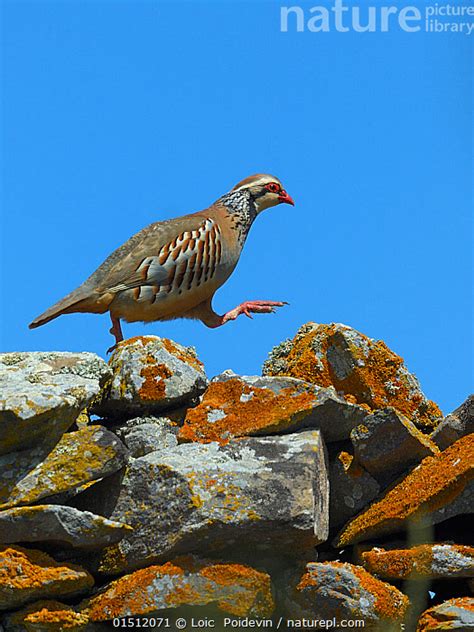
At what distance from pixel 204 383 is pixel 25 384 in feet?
5.71

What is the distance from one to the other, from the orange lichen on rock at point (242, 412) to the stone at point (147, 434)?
0.69 feet

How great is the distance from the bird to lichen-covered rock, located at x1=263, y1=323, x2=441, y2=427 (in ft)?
6.47

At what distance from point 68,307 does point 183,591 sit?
391 cm

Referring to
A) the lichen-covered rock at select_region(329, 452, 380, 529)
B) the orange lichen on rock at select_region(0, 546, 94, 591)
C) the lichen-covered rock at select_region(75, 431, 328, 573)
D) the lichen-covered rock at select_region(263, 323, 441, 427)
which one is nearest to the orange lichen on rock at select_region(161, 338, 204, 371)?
the lichen-covered rock at select_region(263, 323, 441, 427)

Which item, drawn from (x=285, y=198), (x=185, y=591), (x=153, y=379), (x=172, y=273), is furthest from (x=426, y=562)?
(x=285, y=198)

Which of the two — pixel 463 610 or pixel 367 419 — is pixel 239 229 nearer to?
pixel 367 419

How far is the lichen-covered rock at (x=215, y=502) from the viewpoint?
6.99 m

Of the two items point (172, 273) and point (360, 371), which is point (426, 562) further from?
point (172, 273)

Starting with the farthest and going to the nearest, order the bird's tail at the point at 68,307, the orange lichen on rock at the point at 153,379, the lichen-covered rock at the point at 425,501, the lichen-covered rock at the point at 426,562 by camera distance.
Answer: the bird's tail at the point at 68,307, the orange lichen on rock at the point at 153,379, the lichen-covered rock at the point at 425,501, the lichen-covered rock at the point at 426,562

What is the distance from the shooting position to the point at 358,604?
23.6 ft

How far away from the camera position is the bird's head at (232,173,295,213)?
38.0 ft

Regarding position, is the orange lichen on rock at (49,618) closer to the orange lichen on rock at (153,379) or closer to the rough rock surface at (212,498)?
the rough rock surface at (212,498)

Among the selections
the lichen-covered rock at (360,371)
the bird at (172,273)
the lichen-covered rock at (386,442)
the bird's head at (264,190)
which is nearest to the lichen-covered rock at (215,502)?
the lichen-covered rock at (386,442)

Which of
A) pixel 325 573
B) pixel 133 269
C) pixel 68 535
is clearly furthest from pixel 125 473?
pixel 133 269
